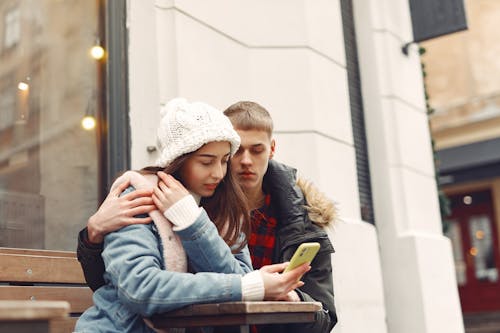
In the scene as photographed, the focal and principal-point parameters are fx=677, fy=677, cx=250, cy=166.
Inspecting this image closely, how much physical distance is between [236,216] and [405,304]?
4029 millimetres

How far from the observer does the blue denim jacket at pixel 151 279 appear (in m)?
2.19

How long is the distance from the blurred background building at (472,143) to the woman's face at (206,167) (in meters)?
14.9

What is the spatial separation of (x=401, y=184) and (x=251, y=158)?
143 inches

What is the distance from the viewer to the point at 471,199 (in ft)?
64.1

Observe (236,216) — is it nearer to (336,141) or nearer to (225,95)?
(225,95)

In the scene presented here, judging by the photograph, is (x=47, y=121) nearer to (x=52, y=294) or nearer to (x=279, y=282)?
(x=52, y=294)

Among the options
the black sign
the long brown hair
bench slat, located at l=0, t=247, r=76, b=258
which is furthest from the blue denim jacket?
the black sign

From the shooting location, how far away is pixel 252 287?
90.6 inches

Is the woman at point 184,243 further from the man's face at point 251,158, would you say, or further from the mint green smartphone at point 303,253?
the man's face at point 251,158

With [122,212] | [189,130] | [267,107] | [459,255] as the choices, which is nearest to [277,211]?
[189,130]

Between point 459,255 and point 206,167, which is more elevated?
point 459,255

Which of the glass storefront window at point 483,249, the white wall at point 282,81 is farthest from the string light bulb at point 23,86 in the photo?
the glass storefront window at point 483,249

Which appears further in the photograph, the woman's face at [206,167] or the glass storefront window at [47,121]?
the glass storefront window at [47,121]

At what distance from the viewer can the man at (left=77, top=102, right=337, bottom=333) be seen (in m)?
3.12
